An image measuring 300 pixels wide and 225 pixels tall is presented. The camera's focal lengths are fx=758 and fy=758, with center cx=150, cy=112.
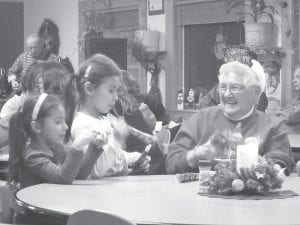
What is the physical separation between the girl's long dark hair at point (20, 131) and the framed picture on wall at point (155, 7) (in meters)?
6.71

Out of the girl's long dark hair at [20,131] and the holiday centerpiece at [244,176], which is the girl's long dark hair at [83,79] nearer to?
the girl's long dark hair at [20,131]

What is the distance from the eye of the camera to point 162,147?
177 inches

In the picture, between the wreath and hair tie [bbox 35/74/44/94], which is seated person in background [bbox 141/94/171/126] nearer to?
hair tie [bbox 35/74/44/94]

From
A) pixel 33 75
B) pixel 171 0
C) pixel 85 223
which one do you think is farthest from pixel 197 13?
pixel 85 223

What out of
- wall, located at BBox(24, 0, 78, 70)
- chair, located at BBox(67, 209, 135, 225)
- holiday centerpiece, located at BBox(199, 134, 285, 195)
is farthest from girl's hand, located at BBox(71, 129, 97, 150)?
wall, located at BBox(24, 0, 78, 70)

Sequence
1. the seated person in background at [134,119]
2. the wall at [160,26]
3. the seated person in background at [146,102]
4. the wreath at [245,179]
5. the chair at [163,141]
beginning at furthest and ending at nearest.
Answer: the wall at [160,26] < the seated person in background at [146,102] < the chair at [163,141] < the seated person in background at [134,119] < the wreath at [245,179]

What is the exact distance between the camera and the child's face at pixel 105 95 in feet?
12.0

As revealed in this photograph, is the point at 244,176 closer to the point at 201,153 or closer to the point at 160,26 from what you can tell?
the point at 201,153

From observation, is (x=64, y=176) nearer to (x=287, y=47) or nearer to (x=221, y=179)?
(x=221, y=179)

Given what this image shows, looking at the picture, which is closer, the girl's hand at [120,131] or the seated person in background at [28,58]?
the girl's hand at [120,131]

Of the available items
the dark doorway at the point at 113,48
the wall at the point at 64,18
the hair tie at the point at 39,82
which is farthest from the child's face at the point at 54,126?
the wall at the point at 64,18

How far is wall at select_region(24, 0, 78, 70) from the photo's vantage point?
11836 mm

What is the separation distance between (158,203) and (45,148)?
966 millimetres

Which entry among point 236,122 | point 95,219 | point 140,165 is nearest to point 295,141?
point 236,122
